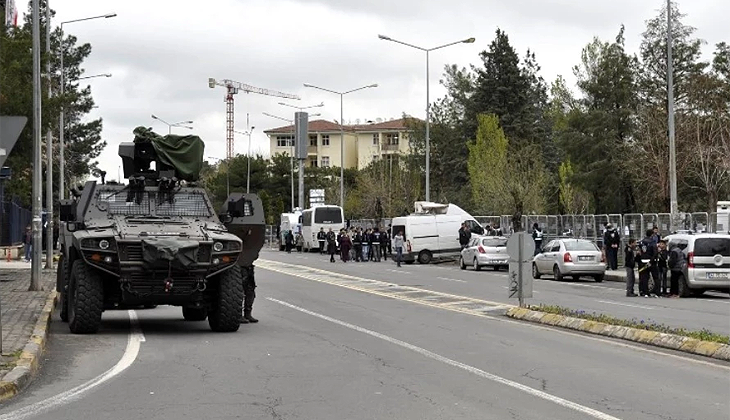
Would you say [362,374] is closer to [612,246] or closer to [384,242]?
[612,246]

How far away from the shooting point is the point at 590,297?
87.8ft

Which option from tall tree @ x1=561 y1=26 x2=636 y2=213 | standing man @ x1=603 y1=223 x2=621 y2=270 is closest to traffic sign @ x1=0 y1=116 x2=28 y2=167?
standing man @ x1=603 y1=223 x2=621 y2=270

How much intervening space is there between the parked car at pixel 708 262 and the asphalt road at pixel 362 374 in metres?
9.62

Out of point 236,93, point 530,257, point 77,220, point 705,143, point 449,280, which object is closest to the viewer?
point 77,220

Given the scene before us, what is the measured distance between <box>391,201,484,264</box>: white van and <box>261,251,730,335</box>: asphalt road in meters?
9.15

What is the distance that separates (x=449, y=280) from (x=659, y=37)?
32852 millimetres

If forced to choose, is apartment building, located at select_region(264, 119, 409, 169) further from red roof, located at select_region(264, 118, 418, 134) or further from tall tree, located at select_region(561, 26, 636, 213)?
tall tree, located at select_region(561, 26, 636, 213)

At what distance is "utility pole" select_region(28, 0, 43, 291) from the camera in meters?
23.7

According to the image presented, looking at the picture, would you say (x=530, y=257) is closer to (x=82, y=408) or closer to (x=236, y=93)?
(x=82, y=408)

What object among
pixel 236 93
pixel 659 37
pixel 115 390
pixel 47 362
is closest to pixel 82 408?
pixel 115 390

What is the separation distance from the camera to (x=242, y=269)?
1773 cm

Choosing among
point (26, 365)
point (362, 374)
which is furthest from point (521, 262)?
point (26, 365)

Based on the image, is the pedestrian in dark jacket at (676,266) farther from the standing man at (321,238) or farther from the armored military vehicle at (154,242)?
the standing man at (321,238)

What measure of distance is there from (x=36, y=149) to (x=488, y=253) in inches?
867
